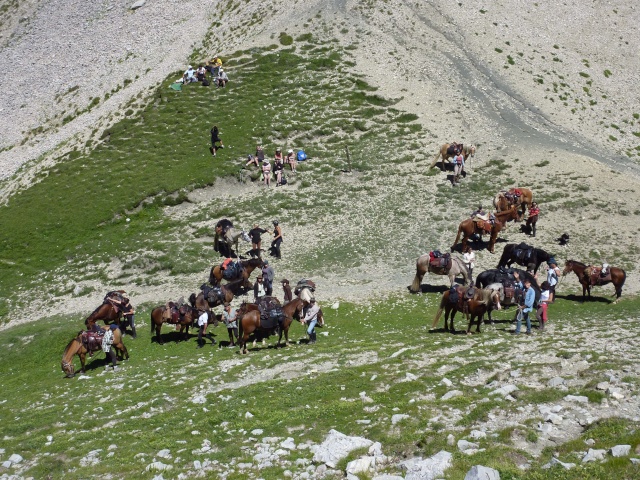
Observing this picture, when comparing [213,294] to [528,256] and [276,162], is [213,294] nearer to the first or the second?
[528,256]

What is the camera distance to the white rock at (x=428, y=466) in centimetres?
1173

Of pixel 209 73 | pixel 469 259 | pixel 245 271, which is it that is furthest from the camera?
pixel 209 73

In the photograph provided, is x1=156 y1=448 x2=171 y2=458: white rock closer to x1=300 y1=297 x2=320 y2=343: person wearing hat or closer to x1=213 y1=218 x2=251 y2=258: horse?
x1=300 y1=297 x2=320 y2=343: person wearing hat

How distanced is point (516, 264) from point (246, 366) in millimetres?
19186

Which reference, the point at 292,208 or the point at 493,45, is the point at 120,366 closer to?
the point at 292,208

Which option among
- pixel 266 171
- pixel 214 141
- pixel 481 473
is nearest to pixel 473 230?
pixel 266 171

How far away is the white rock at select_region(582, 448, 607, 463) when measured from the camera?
1137 cm

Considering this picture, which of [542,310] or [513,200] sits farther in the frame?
[513,200]

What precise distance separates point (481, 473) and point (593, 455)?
224 centimetres

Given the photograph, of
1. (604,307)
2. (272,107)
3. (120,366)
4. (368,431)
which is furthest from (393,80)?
(368,431)

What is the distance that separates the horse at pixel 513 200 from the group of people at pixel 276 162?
15.2m

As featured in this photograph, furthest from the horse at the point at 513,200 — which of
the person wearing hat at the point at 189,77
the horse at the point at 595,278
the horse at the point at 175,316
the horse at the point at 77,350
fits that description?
the person wearing hat at the point at 189,77

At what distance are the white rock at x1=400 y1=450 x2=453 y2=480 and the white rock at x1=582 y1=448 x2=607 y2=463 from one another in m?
2.48

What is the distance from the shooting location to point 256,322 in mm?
24953
